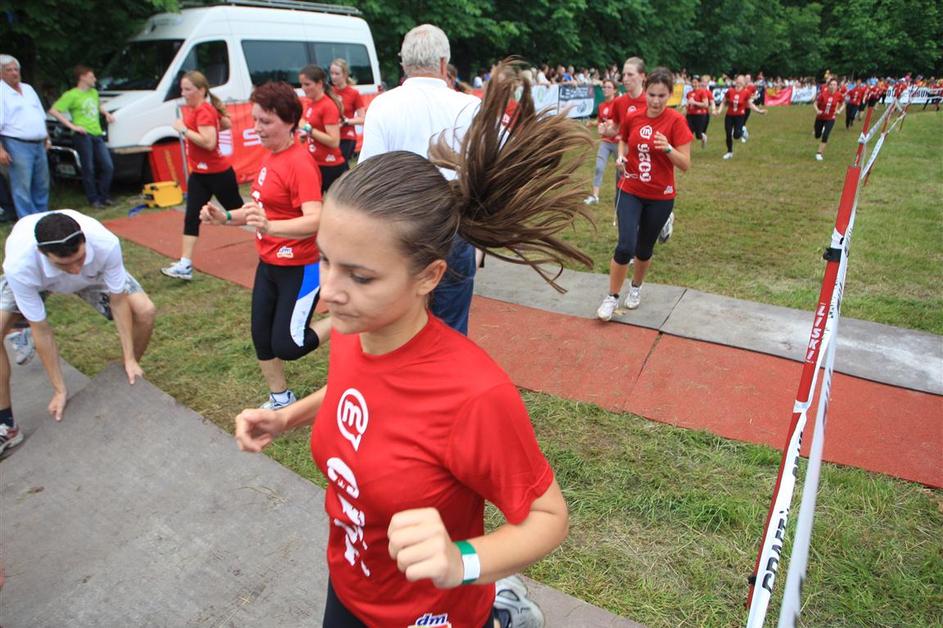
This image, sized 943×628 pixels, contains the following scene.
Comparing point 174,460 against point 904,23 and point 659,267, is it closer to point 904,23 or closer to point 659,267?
point 659,267

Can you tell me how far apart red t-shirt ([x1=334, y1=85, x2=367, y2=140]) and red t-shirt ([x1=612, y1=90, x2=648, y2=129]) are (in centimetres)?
445

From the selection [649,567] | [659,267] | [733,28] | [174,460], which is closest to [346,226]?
[649,567]

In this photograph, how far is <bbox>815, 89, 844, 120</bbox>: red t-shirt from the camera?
14617mm

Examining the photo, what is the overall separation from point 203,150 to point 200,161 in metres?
0.12

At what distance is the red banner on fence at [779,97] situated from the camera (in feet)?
127

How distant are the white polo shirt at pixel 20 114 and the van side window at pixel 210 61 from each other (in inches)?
96.5

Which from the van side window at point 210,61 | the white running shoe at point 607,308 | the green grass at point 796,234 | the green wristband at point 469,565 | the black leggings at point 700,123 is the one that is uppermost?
the van side window at point 210,61

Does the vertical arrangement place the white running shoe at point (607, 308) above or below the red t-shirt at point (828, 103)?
below

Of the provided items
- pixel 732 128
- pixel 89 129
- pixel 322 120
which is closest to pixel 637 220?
pixel 322 120

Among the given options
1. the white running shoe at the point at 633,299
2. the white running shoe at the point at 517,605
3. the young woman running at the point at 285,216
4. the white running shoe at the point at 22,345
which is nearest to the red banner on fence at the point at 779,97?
the white running shoe at the point at 633,299

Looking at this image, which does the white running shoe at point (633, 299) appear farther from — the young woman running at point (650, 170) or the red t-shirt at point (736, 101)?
the red t-shirt at point (736, 101)

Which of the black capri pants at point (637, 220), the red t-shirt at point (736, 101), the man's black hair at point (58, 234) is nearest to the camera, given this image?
the man's black hair at point (58, 234)

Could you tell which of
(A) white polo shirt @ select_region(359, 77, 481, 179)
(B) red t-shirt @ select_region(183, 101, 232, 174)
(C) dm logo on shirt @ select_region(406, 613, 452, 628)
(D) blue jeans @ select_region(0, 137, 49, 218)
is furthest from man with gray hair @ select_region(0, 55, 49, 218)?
(C) dm logo on shirt @ select_region(406, 613, 452, 628)

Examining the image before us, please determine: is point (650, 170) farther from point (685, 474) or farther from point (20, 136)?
point (20, 136)
